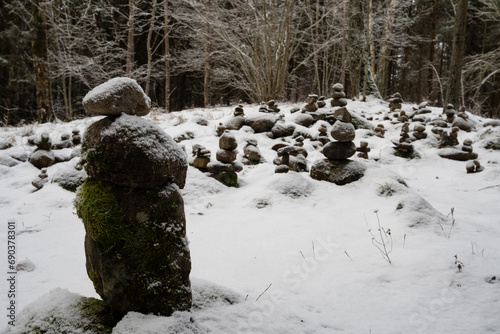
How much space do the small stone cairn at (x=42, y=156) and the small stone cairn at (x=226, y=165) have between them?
136 inches

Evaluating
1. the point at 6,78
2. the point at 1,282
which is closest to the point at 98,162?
the point at 1,282

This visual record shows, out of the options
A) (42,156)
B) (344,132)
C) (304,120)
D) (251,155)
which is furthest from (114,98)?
(304,120)

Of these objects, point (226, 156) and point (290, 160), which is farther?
point (290, 160)

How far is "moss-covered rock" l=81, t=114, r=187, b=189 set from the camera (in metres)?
1.66

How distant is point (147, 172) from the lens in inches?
66.3

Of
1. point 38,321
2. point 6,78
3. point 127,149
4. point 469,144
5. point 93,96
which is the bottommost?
point 38,321

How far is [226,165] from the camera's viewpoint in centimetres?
519

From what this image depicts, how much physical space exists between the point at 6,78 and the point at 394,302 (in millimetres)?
23823

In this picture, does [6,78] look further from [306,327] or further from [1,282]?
[306,327]

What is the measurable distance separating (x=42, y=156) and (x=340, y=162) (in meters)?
5.97

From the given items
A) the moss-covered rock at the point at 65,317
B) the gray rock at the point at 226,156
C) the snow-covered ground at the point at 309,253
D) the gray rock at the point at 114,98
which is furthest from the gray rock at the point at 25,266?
the gray rock at the point at 226,156

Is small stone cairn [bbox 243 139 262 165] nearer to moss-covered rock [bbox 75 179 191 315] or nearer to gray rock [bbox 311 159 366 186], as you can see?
gray rock [bbox 311 159 366 186]

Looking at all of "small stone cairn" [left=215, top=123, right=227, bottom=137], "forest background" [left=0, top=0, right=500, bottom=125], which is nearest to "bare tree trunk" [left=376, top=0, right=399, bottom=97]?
"forest background" [left=0, top=0, right=500, bottom=125]

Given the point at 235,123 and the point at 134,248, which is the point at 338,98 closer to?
the point at 235,123
